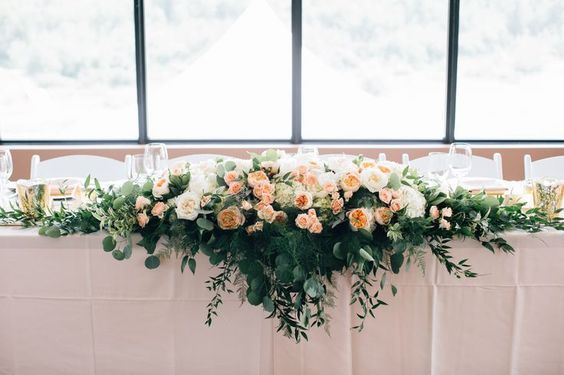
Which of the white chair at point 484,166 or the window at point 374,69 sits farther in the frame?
the window at point 374,69

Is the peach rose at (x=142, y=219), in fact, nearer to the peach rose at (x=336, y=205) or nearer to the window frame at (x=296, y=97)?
the peach rose at (x=336, y=205)

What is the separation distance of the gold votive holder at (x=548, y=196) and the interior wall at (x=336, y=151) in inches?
102

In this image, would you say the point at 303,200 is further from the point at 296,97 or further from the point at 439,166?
the point at 296,97

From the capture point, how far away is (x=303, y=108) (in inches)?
170

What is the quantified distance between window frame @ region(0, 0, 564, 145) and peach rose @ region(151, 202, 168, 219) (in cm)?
304

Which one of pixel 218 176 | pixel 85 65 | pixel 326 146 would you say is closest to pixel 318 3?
pixel 326 146

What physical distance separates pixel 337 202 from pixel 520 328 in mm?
576

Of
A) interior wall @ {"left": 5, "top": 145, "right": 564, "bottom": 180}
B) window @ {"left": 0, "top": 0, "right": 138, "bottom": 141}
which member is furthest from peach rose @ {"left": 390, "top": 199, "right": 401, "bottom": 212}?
window @ {"left": 0, "top": 0, "right": 138, "bottom": 141}

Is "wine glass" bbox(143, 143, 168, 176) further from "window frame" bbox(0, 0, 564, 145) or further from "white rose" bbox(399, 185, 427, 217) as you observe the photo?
"window frame" bbox(0, 0, 564, 145)

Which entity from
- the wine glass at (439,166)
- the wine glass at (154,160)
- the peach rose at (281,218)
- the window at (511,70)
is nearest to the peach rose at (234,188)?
the peach rose at (281,218)

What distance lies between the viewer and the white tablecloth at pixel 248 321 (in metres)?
1.36

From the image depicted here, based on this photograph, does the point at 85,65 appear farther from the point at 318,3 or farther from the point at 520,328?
the point at 520,328

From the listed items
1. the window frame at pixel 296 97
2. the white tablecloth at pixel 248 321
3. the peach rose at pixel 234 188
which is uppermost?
the window frame at pixel 296 97

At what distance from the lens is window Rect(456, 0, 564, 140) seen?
4.21 metres
